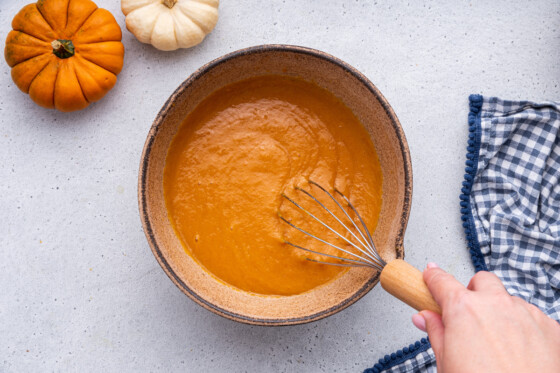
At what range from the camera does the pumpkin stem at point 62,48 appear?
5.48 ft

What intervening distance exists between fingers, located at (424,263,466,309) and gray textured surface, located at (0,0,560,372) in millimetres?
539

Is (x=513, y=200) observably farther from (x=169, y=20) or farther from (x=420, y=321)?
(x=169, y=20)

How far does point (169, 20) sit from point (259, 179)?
0.69 metres

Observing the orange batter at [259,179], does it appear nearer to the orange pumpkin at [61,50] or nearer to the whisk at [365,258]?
the whisk at [365,258]

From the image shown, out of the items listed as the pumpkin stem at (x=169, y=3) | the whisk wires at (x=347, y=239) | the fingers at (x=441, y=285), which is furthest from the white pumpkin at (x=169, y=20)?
the fingers at (x=441, y=285)

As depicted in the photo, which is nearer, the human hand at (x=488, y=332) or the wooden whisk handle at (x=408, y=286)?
the human hand at (x=488, y=332)

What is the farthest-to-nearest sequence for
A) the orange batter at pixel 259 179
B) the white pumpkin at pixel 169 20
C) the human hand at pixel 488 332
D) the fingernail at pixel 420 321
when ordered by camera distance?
the white pumpkin at pixel 169 20
the orange batter at pixel 259 179
the fingernail at pixel 420 321
the human hand at pixel 488 332

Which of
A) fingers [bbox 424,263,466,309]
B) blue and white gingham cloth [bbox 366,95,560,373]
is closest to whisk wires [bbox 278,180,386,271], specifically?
fingers [bbox 424,263,466,309]

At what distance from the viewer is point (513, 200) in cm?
182

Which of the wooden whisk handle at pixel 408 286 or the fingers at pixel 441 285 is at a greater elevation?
the fingers at pixel 441 285

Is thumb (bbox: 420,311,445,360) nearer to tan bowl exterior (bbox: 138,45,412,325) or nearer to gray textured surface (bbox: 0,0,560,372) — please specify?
tan bowl exterior (bbox: 138,45,412,325)

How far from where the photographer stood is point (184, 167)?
5.51 ft

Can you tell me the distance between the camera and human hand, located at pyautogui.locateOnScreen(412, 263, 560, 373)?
3.76ft

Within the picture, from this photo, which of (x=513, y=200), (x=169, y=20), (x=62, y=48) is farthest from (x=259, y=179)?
(x=513, y=200)
